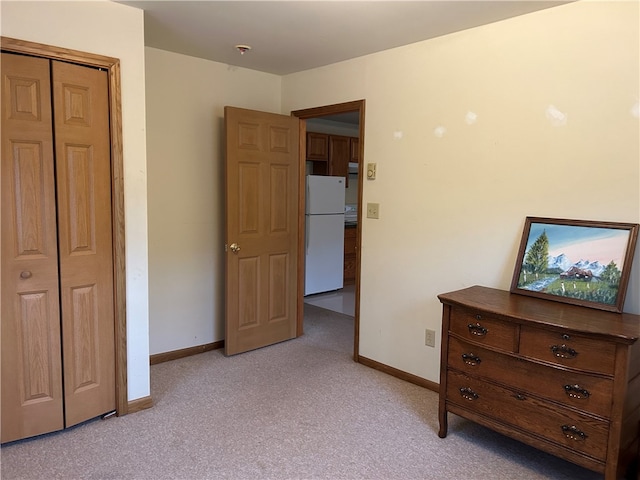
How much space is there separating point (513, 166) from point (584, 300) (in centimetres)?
85

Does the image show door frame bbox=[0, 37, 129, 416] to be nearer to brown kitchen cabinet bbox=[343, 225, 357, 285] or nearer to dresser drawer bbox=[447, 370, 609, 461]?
dresser drawer bbox=[447, 370, 609, 461]

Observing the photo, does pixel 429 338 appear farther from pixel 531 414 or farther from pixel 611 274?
pixel 611 274

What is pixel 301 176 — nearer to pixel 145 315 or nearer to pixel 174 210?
pixel 174 210

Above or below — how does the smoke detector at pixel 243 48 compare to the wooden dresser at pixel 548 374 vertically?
above

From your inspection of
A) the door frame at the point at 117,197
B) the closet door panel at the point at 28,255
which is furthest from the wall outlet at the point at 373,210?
the closet door panel at the point at 28,255

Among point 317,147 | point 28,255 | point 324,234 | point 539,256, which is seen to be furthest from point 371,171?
point 317,147

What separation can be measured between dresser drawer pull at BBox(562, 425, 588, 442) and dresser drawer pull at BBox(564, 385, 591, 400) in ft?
0.45

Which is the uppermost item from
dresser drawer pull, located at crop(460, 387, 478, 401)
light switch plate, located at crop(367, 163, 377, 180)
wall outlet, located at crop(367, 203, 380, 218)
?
light switch plate, located at crop(367, 163, 377, 180)

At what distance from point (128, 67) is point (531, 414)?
278cm

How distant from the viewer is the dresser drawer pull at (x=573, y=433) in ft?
6.50

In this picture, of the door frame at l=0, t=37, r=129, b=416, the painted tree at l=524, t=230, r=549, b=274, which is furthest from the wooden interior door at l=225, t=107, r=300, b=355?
the painted tree at l=524, t=230, r=549, b=274

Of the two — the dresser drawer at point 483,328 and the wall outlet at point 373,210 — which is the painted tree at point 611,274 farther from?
the wall outlet at point 373,210

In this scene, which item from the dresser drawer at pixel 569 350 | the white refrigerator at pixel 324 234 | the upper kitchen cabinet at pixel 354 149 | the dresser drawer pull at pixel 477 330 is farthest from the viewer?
the upper kitchen cabinet at pixel 354 149

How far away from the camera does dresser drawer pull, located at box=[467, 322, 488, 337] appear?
229 centimetres
